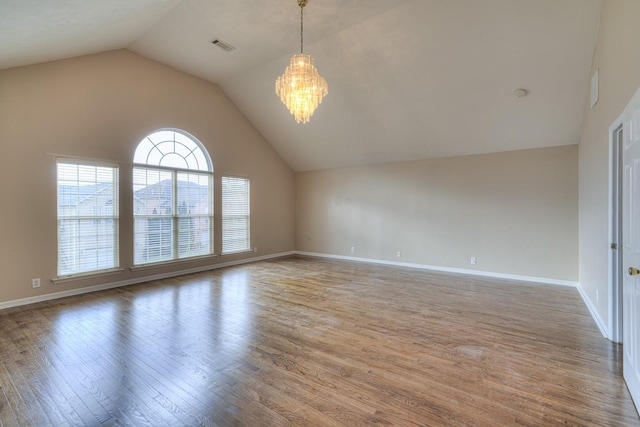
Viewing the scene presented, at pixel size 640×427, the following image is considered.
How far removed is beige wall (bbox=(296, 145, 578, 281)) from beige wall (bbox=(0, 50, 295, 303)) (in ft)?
10.4

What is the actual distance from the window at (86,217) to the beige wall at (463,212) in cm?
485

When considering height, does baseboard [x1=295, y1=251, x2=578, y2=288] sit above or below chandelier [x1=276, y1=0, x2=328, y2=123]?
below

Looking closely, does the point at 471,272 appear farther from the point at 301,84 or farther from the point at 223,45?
the point at 223,45

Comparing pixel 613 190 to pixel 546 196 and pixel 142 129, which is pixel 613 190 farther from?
pixel 142 129

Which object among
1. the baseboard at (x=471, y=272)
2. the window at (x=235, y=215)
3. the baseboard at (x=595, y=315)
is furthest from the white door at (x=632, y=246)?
the window at (x=235, y=215)

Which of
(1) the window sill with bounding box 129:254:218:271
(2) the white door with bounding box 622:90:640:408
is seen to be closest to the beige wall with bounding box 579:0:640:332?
(2) the white door with bounding box 622:90:640:408

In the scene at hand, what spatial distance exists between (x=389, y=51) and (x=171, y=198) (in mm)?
4782

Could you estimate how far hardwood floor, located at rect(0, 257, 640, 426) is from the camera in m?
1.93

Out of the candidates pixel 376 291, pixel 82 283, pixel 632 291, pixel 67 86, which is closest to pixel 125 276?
pixel 82 283

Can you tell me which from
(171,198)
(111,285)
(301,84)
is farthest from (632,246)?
(111,285)

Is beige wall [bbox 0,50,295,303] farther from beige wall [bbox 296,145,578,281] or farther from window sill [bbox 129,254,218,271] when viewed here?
beige wall [bbox 296,145,578,281]

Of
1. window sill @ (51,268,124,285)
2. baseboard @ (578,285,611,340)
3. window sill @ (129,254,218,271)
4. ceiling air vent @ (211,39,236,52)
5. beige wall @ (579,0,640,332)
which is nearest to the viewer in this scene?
beige wall @ (579,0,640,332)

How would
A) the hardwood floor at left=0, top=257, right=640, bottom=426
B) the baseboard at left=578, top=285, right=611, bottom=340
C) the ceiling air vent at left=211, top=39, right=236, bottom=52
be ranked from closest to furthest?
the hardwood floor at left=0, top=257, right=640, bottom=426 → the baseboard at left=578, top=285, right=611, bottom=340 → the ceiling air vent at left=211, top=39, right=236, bottom=52

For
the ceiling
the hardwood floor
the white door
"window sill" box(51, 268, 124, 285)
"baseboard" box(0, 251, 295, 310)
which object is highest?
the ceiling
